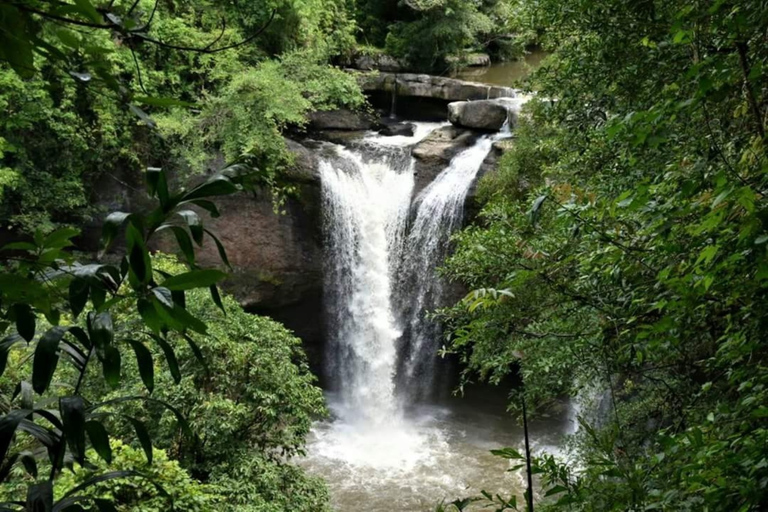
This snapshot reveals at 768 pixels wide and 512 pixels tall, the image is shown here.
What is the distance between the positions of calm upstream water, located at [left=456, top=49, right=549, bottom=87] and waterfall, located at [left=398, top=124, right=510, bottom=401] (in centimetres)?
626

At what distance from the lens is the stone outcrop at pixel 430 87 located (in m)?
15.0

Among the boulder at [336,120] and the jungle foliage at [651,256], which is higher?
the boulder at [336,120]

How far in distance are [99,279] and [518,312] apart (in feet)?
14.8

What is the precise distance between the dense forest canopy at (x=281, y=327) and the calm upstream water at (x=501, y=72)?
4907 mm

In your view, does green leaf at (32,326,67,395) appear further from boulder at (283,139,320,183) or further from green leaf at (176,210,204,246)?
boulder at (283,139,320,183)

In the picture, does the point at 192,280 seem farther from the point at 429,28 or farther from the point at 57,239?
the point at 429,28

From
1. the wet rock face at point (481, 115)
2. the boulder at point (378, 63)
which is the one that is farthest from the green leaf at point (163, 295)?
the boulder at point (378, 63)

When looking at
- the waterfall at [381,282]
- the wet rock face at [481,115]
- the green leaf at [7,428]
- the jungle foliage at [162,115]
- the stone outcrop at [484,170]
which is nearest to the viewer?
the green leaf at [7,428]

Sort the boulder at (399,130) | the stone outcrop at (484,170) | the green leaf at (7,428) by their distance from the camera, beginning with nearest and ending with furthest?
the green leaf at (7,428) → the stone outcrop at (484,170) → the boulder at (399,130)

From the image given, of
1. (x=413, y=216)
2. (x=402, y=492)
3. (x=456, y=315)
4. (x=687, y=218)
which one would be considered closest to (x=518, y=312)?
→ (x=456, y=315)

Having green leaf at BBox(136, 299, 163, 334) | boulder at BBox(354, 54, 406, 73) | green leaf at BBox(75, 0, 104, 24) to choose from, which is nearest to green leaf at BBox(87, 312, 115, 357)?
green leaf at BBox(136, 299, 163, 334)

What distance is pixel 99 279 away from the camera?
1.02m

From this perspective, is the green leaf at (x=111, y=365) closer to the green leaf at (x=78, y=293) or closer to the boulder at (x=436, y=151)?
the green leaf at (x=78, y=293)

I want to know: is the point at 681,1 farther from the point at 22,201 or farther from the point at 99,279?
the point at 22,201
